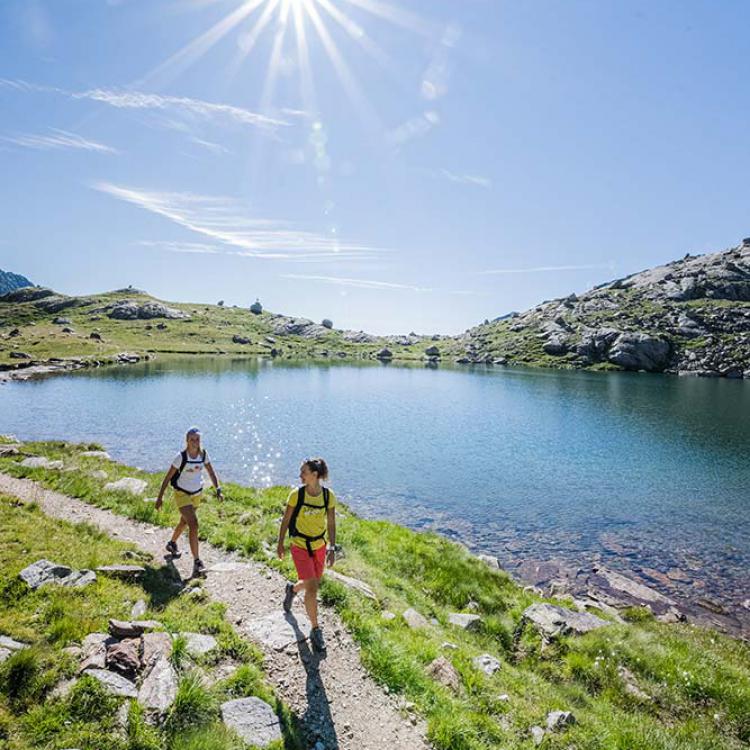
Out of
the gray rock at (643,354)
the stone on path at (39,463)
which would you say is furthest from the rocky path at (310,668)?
the gray rock at (643,354)

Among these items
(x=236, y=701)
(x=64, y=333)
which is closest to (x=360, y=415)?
(x=236, y=701)

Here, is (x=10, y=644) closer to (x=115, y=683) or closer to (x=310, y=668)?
(x=115, y=683)

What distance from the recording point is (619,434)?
63719 millimetres

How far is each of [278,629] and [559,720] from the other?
6.99m

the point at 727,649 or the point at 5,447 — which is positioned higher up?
the point at 5,447

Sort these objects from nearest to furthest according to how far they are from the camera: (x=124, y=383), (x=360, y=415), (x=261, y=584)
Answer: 1. (x=261, y=584)
2. (x=360, y=415)
3. (x=124, y=383)

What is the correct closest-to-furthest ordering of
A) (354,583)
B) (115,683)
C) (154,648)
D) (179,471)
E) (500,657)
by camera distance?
1. (115,683)
2. (154,648)
3. (500,657)
4. (179,471)
5. (354,583)

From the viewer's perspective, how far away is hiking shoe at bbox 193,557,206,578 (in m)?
14.0

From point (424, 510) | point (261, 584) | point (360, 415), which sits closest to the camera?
point (261, 584)

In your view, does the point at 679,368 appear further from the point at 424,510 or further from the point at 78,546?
the point at 78,546

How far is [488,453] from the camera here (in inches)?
2020

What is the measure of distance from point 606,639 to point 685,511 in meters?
26.6

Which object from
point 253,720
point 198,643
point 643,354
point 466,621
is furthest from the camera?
point 643,354

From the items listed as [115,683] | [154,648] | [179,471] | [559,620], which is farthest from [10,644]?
[559,620]
